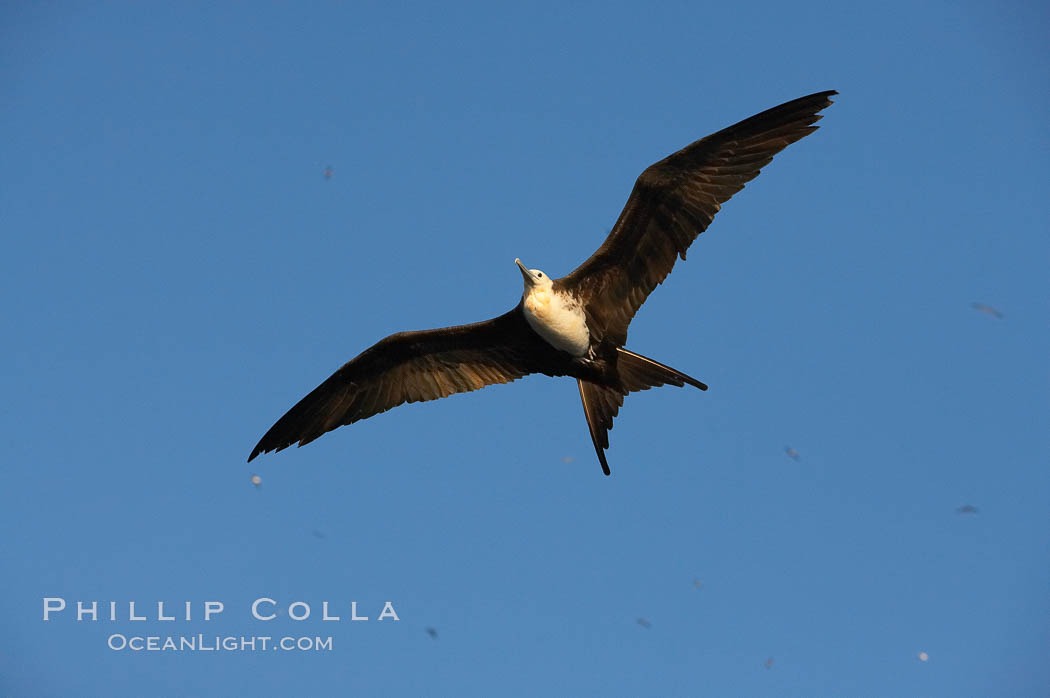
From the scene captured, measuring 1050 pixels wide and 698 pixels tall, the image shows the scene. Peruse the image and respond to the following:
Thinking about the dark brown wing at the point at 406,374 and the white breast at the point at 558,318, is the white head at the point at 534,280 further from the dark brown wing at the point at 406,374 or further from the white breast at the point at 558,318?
the dark brown wing at the point at 406,374

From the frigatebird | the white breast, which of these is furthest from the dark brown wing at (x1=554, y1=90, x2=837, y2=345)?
the white breast

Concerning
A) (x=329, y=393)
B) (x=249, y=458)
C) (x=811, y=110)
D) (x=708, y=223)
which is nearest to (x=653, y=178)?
(x=708, y=223)

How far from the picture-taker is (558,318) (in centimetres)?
1162

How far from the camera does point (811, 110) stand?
36.7ft

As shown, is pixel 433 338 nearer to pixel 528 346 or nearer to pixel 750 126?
pixel 528 346

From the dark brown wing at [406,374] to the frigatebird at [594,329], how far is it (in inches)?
0.4

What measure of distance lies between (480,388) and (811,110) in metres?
4.22

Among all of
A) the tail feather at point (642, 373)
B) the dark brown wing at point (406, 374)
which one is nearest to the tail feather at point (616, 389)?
the tail feather at point (642, 373)

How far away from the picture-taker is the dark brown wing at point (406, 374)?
12430 millimetres

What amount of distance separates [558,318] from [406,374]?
6.49ft

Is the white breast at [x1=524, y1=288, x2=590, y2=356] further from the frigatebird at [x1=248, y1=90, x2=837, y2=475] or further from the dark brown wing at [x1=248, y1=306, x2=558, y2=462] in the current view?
the dark brown wing at [x1=248, y1=306, x2=558, y2=462]

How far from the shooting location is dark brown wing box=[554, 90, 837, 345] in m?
11.3

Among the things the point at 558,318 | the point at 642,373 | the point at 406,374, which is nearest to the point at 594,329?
the point at 558,318

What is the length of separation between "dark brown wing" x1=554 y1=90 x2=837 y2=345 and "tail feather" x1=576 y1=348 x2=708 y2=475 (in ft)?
0.87
